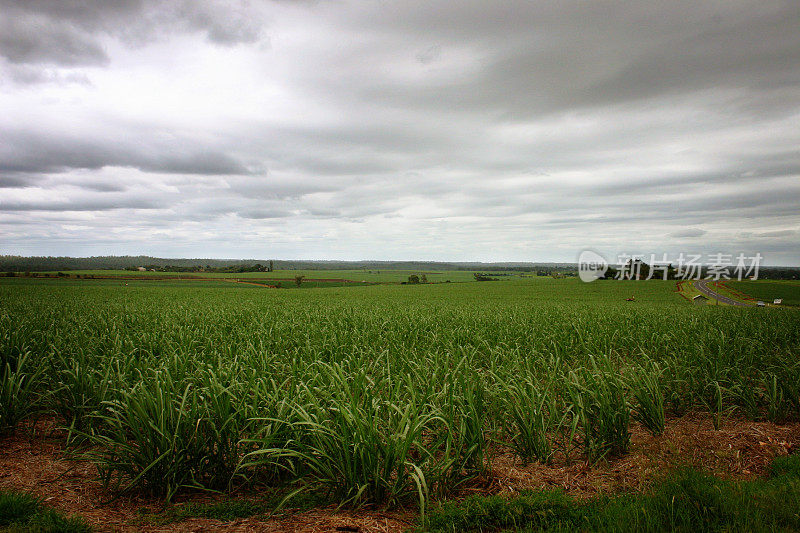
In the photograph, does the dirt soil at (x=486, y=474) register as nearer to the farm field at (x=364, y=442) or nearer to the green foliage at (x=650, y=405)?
the farm field at (x=364, y=442)

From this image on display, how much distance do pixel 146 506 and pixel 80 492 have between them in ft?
3.01

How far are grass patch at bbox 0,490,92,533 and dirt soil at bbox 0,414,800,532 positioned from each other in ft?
0.51

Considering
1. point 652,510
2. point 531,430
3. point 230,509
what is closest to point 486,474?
point 531,430

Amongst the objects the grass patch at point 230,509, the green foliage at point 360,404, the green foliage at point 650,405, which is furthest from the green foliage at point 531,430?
the grass patch at point 230,509

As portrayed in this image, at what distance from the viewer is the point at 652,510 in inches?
139

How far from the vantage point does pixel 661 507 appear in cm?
358

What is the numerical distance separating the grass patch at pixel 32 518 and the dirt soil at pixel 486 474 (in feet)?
0.51

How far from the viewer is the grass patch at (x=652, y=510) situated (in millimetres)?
3350

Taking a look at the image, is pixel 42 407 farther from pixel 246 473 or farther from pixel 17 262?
pixel 17 262

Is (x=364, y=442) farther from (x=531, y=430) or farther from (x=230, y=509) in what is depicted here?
(x=531, y=430)

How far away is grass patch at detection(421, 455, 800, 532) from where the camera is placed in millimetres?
3350

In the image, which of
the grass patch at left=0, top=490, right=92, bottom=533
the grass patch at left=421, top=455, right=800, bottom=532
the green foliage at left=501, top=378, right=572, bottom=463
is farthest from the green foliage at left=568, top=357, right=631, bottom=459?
the grass patch at left=0, top=490, right=92, bottom=533

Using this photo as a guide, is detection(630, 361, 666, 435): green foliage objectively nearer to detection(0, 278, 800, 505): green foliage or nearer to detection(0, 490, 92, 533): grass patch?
detection(0, 278, 800, 505): green foliage

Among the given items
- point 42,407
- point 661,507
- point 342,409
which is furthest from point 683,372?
point 42,407
